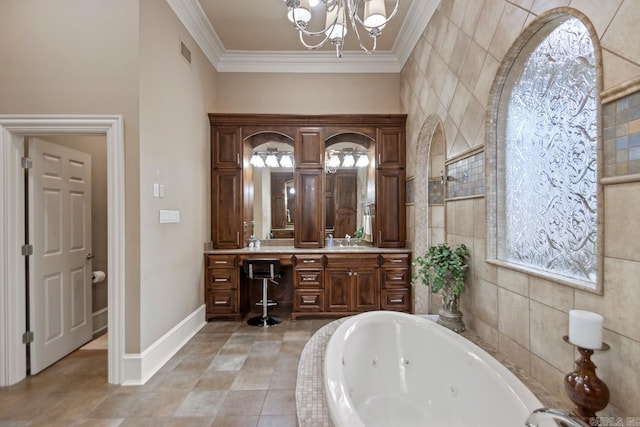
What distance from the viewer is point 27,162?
2.44 metres

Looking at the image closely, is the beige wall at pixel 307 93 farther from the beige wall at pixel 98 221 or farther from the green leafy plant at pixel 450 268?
the green leafy plant at pixel 450 268

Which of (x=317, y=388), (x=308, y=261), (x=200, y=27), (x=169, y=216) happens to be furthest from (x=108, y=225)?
(x=200, y=27)

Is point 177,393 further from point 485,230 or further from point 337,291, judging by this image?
point 485,230

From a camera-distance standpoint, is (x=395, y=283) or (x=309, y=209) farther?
(x=309, y=209)

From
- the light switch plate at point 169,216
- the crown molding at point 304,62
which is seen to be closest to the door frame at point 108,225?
the light switch plate at point 169,216

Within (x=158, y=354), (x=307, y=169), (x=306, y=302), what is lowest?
(x=158, y=354)

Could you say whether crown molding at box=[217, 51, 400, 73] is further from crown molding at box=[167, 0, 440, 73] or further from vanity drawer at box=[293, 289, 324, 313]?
vanity drawer at box=[293, 289, 324, 313]

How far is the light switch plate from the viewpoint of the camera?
2.70 meters

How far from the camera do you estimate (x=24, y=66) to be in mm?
2328

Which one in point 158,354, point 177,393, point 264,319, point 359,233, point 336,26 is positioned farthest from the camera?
point 359,233

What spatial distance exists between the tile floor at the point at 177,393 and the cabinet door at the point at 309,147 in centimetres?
224

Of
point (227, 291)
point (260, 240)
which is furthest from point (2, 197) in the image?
point (260, 240)

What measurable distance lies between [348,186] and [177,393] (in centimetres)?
317

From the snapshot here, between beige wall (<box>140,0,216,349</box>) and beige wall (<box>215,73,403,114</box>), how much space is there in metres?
0.45
